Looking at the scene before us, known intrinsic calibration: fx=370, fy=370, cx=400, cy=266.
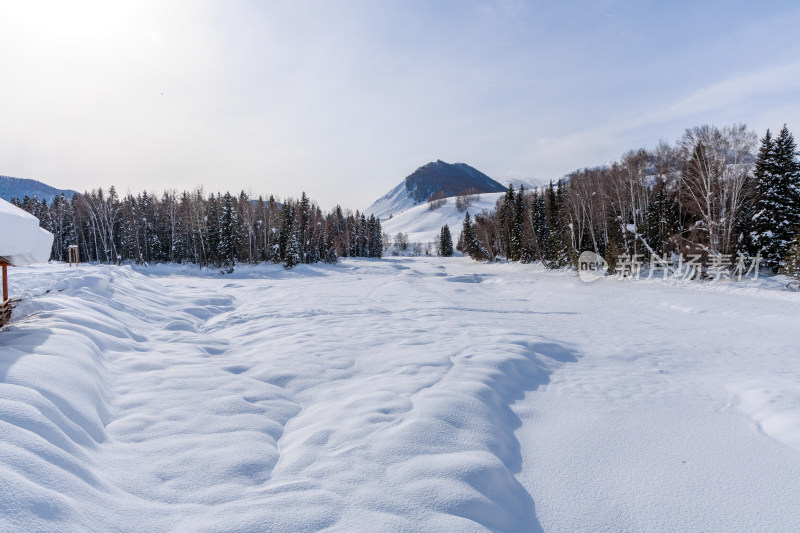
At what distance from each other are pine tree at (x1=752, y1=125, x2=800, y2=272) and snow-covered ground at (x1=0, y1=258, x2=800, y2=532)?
1874cm

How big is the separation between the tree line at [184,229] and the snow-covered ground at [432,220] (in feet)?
269

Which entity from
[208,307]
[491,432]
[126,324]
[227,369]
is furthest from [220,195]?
[491,432]

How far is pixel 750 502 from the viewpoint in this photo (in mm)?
3383

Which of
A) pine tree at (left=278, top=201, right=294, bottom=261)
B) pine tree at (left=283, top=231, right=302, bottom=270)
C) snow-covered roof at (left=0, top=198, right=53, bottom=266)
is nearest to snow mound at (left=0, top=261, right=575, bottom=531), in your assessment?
snow-covered roof at (left=0, top=198, right=53, bottom=266)

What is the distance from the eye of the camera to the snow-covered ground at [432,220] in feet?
452

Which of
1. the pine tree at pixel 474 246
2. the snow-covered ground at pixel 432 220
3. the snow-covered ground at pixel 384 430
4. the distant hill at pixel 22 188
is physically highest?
the distant hill at pixel 22 188

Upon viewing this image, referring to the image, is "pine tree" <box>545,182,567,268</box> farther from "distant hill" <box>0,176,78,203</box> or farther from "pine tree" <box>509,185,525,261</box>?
"distant hill" <box>0,176,78,203</box>

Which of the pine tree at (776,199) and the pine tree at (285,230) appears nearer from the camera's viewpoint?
the pine tree at (776,199)

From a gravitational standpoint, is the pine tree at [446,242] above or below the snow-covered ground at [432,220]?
below

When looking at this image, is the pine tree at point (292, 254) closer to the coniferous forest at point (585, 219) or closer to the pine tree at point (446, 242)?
the coniferous forest at point (585, 219)

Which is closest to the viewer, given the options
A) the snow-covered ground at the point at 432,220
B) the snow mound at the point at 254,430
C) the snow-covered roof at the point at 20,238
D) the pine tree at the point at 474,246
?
the snow mound at the point at 254,430

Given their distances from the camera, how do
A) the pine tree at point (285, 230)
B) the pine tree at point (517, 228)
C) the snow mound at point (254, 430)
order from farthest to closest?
1. the pine tree at point (517, 228)
2. the pine tree at point (285, 230)
3. the snow mound at point (254, 430)

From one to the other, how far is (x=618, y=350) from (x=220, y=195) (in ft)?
Result: 179

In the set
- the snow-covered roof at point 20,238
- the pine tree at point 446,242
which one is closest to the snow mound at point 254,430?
the snow-covered roof at point 20,238
